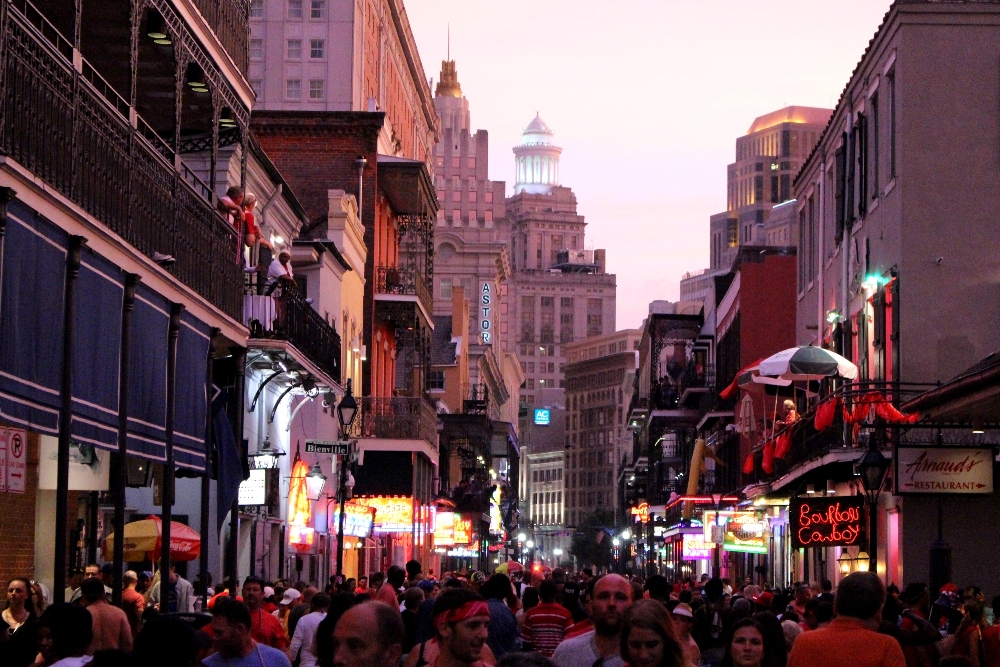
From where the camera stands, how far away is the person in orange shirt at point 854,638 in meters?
8.67

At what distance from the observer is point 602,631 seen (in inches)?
407

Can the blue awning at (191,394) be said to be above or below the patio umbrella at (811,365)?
below

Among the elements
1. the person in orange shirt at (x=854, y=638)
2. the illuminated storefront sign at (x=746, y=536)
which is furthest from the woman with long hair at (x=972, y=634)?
the illuminated storefront sign at (x=746, y=536)

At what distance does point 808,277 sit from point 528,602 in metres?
27.5

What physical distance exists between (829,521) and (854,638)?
61.1 ft

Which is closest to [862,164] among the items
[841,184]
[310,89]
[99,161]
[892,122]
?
[841,184]

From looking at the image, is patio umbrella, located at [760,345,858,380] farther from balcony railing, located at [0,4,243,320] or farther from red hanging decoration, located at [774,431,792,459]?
balcony railing, located at [0,4,243,320]

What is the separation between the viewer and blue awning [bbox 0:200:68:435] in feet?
41.4

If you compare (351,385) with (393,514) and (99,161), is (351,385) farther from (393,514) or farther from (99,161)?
(99,161)

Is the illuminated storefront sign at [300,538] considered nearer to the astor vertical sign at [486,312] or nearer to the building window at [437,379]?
the building window at [437,379]

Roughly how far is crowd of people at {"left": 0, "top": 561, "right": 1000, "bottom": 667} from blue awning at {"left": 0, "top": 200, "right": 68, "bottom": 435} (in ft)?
4.50

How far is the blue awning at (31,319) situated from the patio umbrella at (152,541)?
700 centimetres

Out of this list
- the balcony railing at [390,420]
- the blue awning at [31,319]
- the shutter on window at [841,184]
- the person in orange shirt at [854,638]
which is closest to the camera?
the person in orange shirt at [854,638]

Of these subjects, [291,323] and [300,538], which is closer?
[291,323]
